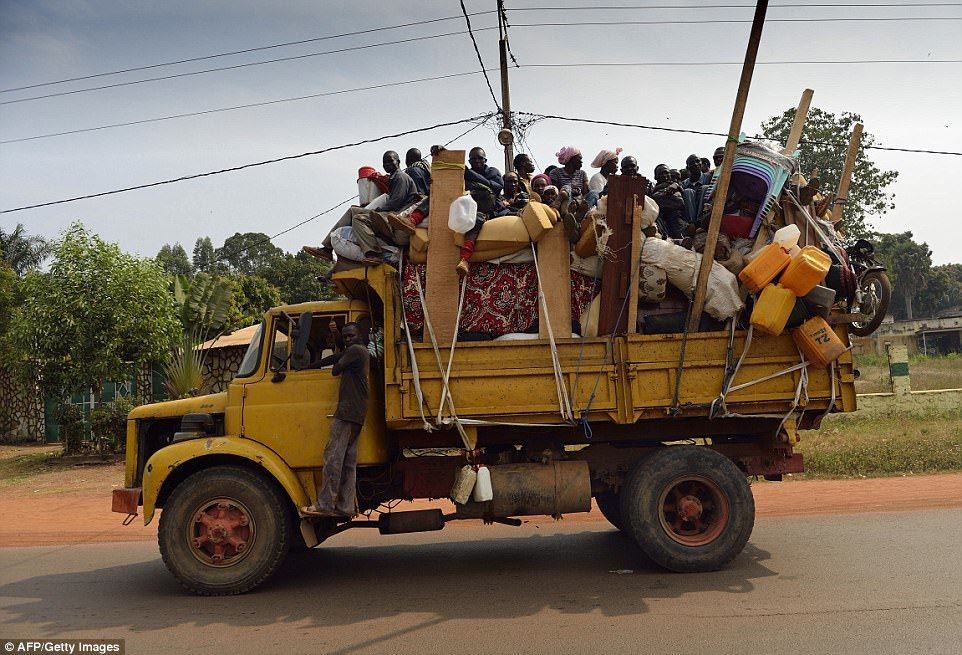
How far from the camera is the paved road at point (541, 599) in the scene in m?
4.52

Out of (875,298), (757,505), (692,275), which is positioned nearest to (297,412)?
(692,275)

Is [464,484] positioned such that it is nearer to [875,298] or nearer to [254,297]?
[875,298]

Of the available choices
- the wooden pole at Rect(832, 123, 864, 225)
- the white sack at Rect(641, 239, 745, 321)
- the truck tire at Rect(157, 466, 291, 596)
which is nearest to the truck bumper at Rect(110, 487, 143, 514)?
the truck tire at Rect(157, 466, 291, 596)

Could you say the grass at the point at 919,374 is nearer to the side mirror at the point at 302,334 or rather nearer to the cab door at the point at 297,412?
the cab door at the point at 297,412

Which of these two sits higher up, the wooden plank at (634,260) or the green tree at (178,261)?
the green tree at (178,261)

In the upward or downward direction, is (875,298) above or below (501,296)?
below

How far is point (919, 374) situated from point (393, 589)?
2484 cm

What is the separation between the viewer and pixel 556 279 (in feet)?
20.1

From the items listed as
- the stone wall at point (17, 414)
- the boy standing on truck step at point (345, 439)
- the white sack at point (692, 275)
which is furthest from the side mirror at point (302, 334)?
the stone wall at point (17, 414)

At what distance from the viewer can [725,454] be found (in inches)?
258

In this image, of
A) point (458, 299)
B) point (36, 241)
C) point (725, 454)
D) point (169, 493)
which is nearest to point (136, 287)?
point (169, 493)

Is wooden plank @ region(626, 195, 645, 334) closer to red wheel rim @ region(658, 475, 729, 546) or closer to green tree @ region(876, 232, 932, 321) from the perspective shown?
red wheel rim @ region(658, 475, 729, 546)

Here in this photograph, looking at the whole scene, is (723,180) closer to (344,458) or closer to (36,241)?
(344,458)

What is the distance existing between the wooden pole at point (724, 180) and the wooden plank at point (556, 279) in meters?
1.02
